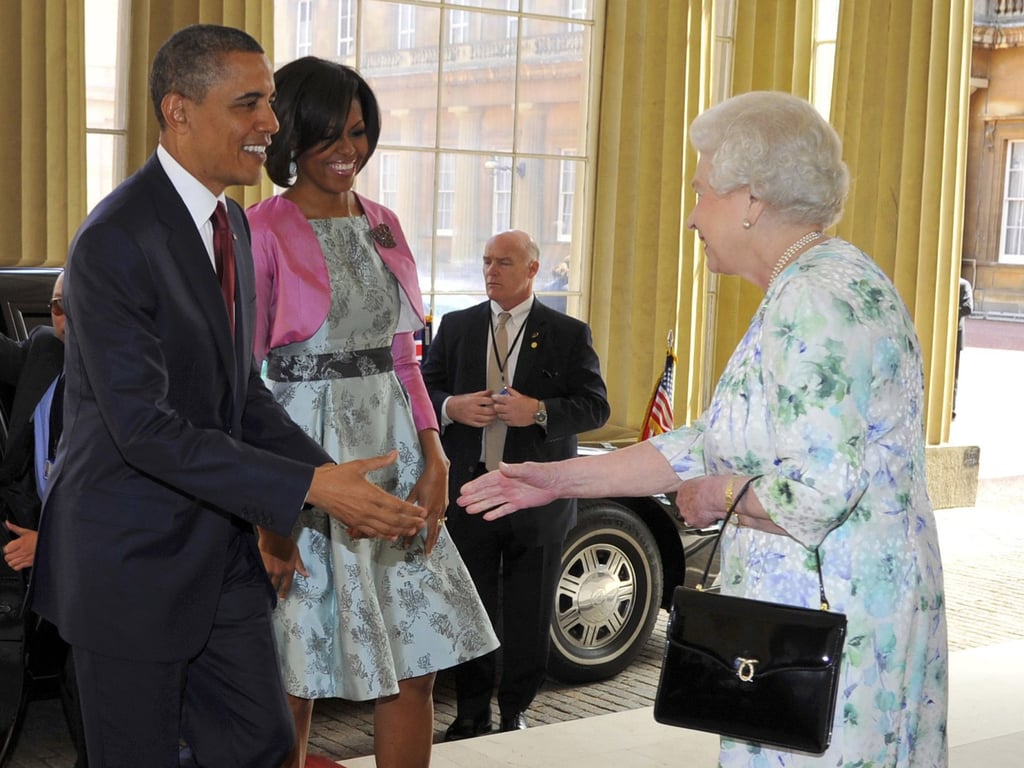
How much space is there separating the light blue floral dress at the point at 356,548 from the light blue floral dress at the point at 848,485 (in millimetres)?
1021

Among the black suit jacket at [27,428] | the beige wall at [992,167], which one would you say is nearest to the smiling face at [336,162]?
the black suit jacket at [27,428]

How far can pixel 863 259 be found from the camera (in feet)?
8.14

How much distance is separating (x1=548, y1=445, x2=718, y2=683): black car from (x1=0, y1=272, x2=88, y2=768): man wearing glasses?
2.09 m

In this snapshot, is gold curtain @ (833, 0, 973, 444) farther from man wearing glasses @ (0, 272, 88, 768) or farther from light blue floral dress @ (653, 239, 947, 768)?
light blue floral dress @ (653, 239, 947, 768)

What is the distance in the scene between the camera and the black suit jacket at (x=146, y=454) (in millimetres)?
2434

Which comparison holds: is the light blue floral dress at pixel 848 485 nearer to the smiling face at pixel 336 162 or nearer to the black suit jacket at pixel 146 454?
the black suit jacket at pixel 146 454

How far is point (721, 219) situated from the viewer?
8.50ft

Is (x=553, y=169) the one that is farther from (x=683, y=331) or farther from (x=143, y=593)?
(x=143, y=593)

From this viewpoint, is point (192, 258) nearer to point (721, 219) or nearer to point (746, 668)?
point (721, 219)

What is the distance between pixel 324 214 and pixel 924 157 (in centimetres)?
682

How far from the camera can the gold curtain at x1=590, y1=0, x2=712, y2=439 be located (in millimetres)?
8031

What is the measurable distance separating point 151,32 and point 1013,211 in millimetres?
31185

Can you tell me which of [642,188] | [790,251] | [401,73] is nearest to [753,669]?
[790,251]

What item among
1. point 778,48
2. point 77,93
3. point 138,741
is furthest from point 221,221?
point 778,48
